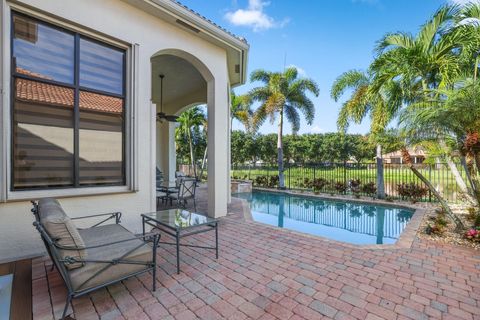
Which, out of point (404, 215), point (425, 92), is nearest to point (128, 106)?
point (425, 92)

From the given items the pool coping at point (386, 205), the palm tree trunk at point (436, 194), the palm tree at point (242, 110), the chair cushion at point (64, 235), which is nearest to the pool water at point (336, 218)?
the pool coping at point (386, 205)

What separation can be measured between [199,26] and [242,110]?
10.0 m

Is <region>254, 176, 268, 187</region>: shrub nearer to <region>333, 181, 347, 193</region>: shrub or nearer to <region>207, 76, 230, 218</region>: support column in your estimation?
<region>333, 181, 347, 193</region>: shrub

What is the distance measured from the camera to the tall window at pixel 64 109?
11.2 ft

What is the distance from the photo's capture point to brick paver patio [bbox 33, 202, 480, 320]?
7.50 feet

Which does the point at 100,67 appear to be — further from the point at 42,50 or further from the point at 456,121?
the point at 456,121

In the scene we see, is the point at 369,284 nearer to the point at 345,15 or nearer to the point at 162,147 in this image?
the point at 162,147

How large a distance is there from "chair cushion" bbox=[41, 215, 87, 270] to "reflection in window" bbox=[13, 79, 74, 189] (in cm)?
188

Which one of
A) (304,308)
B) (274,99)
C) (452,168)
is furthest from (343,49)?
(304,308)

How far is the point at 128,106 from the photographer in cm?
437

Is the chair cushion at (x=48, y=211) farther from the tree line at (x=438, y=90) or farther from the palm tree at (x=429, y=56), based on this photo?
the palm tree at (x=429, y=56)

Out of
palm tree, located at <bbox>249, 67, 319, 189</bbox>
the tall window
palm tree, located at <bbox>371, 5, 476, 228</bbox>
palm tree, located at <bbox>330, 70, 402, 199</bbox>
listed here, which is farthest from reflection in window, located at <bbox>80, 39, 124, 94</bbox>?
palm tree, located at <bbox>249, 67, 319, 189</bbox>

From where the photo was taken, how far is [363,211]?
842 centimetres

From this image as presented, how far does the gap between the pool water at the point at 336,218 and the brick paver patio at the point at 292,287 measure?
2030mm
